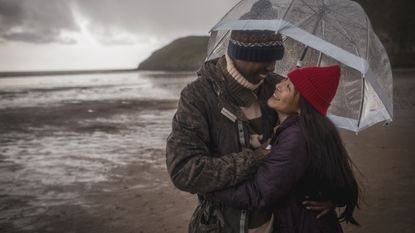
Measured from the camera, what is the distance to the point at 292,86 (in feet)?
7.83

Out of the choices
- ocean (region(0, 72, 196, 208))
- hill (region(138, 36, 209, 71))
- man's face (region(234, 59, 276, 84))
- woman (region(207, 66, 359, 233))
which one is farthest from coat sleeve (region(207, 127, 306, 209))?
hill (region(138, 36, 209, 71))

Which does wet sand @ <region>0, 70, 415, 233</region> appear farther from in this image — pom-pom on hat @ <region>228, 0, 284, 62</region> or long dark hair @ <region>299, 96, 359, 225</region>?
pom-pom on hat @ <region>228, 0, 284, 62</region>

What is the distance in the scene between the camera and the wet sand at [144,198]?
5980 millimetres

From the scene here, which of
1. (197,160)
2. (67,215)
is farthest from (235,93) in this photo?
(67,215)

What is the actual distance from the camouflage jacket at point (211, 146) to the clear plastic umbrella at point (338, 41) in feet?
1.37

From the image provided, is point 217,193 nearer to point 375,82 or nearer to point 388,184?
point 375,82

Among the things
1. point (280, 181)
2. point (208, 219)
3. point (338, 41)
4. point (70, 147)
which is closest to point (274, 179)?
point (280, 181)

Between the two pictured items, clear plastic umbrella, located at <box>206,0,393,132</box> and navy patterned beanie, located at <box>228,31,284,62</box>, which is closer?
navy patterned beanie, located at <box>228,31,284,62</box>

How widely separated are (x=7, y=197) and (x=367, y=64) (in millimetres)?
6859

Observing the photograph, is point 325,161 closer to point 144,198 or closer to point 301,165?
point 301,165

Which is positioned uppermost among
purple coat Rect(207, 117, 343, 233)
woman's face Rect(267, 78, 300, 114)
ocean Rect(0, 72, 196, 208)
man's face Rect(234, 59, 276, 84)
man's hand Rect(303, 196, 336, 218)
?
man's face Rect(234, 59, 276, 84)

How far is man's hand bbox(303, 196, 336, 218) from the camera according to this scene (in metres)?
2.37

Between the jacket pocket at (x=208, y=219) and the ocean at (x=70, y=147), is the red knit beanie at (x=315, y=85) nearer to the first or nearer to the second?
the jacket pocket at (x=208, y=219)

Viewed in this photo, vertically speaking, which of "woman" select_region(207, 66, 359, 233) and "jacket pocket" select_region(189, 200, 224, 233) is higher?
"woman" select_region(207, 66, 359, 233)
